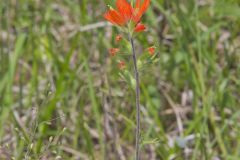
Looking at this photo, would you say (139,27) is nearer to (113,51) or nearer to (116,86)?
(113,51)

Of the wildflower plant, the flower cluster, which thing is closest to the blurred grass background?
the wildflower plant

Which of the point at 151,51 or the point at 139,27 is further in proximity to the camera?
the point at 151,51

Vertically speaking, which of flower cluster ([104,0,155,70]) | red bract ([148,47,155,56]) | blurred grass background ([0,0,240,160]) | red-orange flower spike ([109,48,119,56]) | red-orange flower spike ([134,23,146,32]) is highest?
flower cluster ([104,0,155,70])

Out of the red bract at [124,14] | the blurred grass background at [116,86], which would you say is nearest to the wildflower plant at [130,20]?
the red bract at [124,14]

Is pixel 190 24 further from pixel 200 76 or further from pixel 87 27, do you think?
pixel 87 27

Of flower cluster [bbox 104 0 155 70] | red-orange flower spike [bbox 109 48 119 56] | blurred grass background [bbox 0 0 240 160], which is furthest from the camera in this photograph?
blurred grass background [bbox 0 0 240 160]

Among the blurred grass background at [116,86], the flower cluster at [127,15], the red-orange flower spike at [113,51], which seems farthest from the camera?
the blurred grass background at [116,86]

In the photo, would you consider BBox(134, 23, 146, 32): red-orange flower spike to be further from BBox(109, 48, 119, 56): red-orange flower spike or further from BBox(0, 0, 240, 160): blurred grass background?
BBox(0, 0, 240, 160): blurred grass background

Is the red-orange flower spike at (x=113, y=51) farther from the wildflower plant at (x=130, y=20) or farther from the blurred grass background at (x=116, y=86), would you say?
the blurred grass background at (x=116, y=86)

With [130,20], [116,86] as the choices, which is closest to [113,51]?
[130,20]
